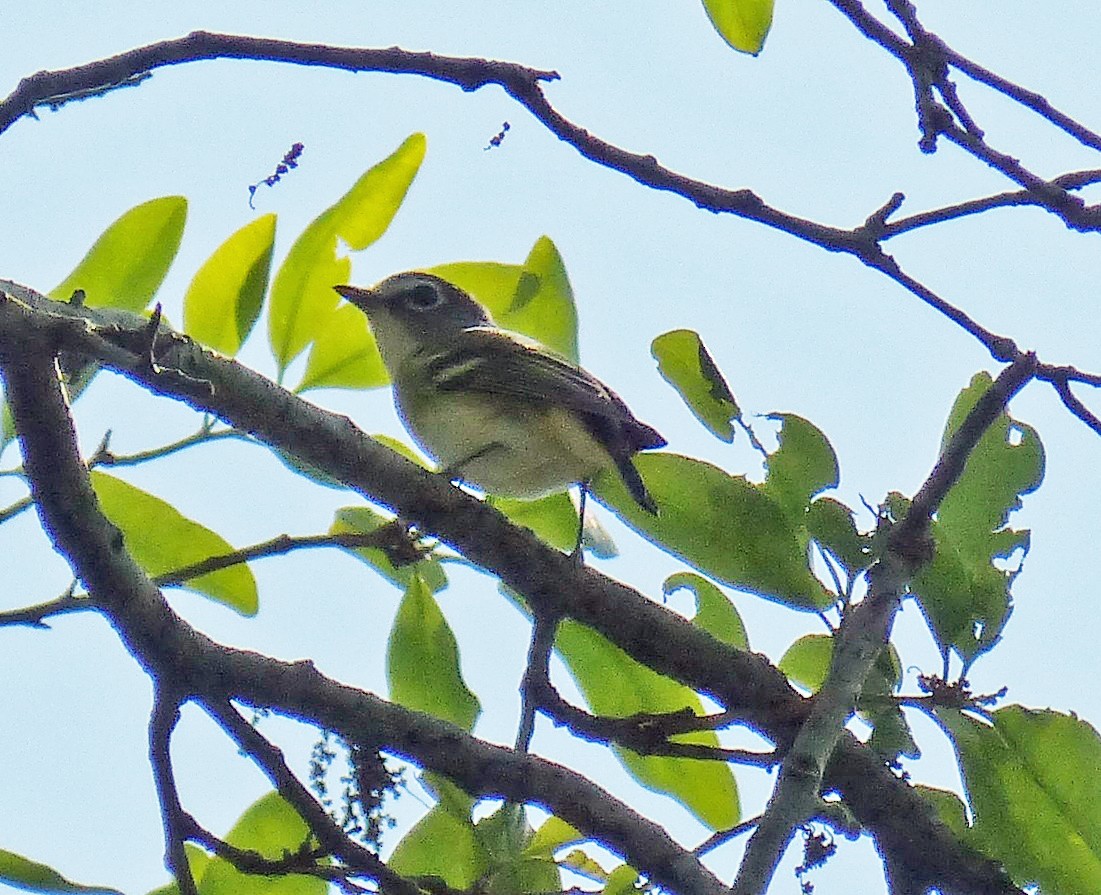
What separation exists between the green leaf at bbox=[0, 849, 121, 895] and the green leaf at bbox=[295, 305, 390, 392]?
32.6 inches

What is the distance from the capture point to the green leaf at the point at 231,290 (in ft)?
7.54

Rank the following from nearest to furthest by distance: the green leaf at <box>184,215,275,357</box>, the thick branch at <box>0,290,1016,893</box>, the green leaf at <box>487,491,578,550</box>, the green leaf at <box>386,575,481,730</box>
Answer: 1. the thick branch at <box>0,290,1016,893</box>
2. the green leaf at <box>184,215,275,357</box>
3. the green leaf at <box>386,575,481,730</box>
4. the green leaf at <box>487,491,578,550</box>

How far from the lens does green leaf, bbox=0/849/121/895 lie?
1967mm

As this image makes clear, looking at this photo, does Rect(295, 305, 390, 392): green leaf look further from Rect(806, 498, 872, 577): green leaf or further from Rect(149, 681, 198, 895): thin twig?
Rect(806, 498, 872, 577): green leaf

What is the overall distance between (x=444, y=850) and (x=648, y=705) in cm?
46

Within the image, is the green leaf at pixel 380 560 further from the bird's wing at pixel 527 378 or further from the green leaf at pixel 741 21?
the green leaf at pixel 741 21

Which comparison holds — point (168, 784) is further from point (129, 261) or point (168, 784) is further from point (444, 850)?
point (129, 261)

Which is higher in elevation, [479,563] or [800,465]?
[800,465]

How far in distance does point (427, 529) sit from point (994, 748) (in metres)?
0.90

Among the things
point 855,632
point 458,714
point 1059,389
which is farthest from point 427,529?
point 1059,389

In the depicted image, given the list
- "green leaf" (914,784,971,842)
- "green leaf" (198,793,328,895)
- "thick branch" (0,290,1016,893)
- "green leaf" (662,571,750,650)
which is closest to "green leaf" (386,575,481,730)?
"thick branch" (0,290,1016,893)

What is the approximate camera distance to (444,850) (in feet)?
7.07

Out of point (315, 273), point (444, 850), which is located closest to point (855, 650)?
point (444, 850)

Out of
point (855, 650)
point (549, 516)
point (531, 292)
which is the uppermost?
point (531, 292)
